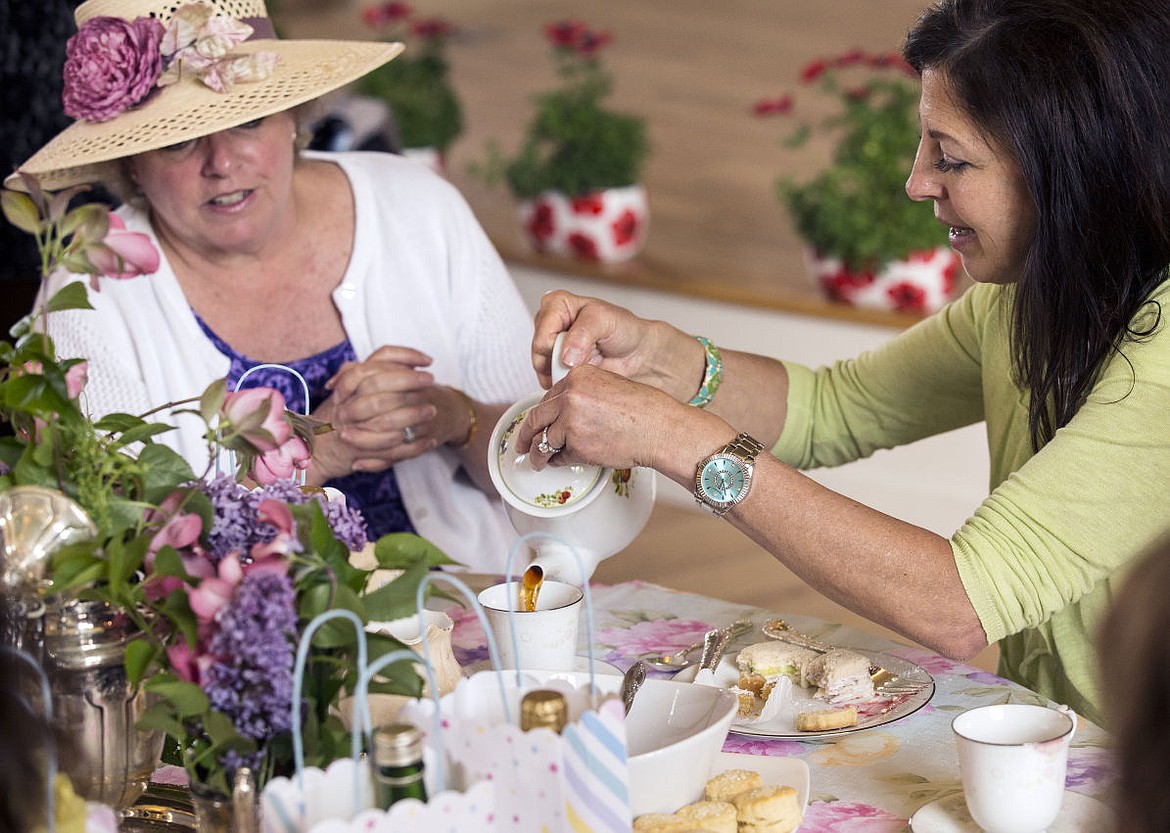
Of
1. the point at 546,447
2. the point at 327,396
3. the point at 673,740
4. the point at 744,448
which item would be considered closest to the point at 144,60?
the point at 327,396

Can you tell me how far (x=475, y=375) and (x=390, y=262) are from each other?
0.22 meters

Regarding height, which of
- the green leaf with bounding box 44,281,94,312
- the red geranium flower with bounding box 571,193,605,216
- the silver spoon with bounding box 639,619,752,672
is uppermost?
the green leaf with bounding box 44,281,94,312

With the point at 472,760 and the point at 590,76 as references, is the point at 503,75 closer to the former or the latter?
the point at 590,76

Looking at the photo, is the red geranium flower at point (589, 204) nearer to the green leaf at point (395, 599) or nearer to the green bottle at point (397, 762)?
the green leaf at point (395, 599)

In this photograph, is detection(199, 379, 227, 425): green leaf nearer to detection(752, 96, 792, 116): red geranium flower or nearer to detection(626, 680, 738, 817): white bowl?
detection(626, 680, 738, 817): white bowl

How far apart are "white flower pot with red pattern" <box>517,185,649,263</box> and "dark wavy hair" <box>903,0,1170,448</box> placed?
2.91 metres

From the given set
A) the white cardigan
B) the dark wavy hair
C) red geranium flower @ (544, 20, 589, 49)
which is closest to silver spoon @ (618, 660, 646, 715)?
the dark wavy hair

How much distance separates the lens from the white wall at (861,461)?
3.55 m

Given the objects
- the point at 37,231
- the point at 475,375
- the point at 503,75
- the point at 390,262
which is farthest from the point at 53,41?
the point at 503,75

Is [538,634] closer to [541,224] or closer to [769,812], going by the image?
[769,812]

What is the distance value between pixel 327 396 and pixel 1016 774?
4.33ft

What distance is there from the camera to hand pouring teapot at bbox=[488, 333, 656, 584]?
148 cm

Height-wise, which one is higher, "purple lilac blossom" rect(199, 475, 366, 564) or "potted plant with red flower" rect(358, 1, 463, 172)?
"potted plant with red flower" rect(358, 1, 463, 172)

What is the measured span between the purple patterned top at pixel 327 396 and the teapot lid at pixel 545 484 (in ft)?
1.97
